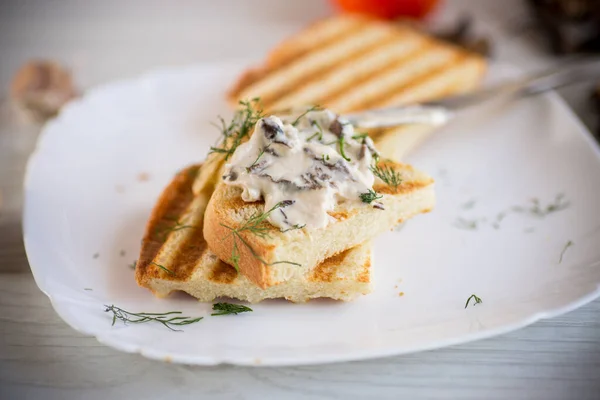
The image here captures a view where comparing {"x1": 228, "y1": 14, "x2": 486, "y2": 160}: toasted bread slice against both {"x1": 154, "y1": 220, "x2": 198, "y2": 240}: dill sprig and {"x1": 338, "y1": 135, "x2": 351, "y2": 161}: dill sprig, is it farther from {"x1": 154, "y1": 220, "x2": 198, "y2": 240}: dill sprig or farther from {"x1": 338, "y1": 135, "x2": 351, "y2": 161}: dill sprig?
{"x1": 154, "y1": 220, "x2": 198, "y2": 240}: dill sprig

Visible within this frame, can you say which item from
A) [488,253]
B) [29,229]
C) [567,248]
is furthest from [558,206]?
[29,229]

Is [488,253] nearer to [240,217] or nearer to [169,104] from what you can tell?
[240,217]

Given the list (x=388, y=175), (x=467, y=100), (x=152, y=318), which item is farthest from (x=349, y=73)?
(x=152, y=318)

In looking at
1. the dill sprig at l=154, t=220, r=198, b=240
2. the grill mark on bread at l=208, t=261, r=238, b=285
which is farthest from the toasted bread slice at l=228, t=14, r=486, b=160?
the grill mark on bread at l=208, t=261, r=238, b=285

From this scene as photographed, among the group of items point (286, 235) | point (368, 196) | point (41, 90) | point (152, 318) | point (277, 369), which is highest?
point (41, 90)

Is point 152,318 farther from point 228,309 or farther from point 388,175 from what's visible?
point 388,175

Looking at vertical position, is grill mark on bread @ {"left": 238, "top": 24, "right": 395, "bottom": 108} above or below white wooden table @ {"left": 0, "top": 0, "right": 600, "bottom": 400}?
above
